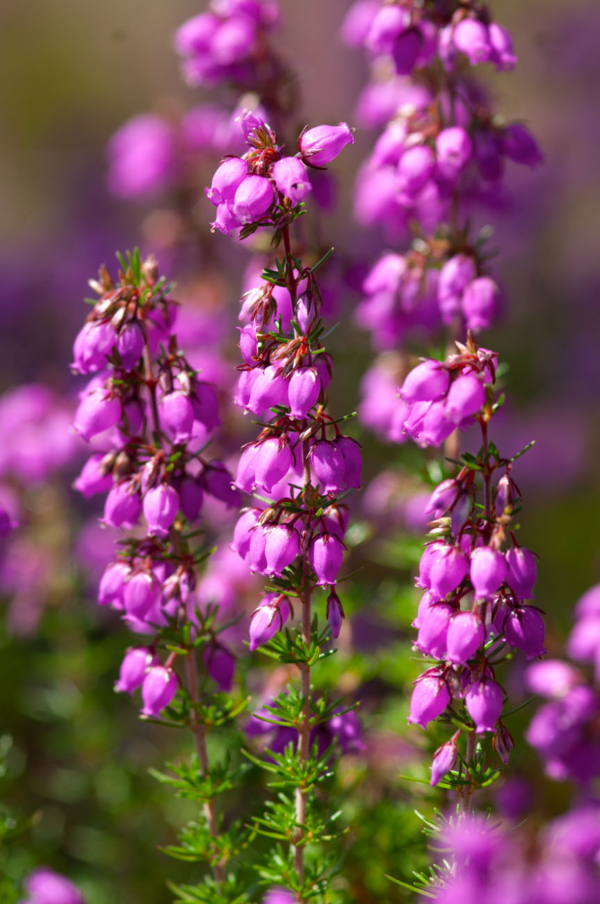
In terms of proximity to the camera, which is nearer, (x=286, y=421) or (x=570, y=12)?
(x=286, y=421)

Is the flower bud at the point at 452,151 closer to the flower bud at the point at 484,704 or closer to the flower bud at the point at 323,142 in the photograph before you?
the flower bud at the point at 323,142

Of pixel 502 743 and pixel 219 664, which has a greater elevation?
pixel 219 664

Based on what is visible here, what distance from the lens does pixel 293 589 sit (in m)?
2.17

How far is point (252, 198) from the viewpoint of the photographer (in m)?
1.90

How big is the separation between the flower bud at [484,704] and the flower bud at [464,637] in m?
0.11

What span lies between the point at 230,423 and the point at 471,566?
2226 millimetres

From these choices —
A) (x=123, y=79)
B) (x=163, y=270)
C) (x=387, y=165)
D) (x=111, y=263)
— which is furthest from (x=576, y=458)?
(x=123, y=79)

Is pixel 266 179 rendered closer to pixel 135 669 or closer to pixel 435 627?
pixel 435 627

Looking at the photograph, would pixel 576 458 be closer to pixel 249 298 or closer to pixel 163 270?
pixel 163 270

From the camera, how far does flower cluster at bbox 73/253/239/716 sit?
220cm

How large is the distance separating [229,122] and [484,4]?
3.11ft

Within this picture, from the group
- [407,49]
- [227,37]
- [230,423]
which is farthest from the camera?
[230,423]

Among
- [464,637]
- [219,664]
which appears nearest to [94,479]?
[219,664]

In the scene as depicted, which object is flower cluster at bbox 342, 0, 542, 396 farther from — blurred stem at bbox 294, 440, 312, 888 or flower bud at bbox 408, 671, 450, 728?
flower bud at bbox 408, 671, 450, 728
